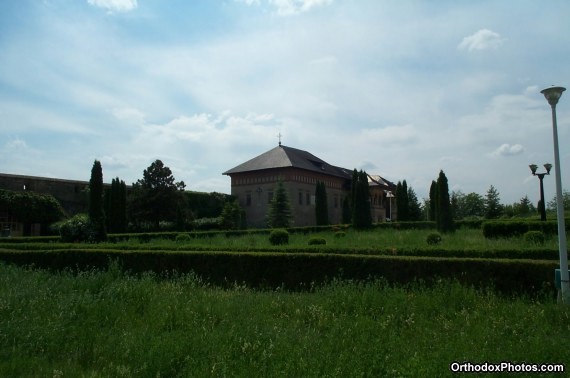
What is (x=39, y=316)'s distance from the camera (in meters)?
6.02

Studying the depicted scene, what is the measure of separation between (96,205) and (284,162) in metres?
23.6

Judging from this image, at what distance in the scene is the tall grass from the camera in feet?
14.8

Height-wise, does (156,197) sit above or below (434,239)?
above

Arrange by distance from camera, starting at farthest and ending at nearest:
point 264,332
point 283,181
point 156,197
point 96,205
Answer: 1. point 283,181
2. point 156,197
3. point 96,205
4. point 264,332

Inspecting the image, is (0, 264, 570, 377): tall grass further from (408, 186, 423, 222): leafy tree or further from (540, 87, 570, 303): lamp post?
(408, 186, 423, 222): leafy tree

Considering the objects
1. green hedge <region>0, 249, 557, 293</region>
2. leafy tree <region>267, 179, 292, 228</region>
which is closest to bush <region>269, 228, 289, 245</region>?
green hedge <region>0, 249, 557, 293</region>

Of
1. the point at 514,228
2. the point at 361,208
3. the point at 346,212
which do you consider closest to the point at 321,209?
the point at 346,212

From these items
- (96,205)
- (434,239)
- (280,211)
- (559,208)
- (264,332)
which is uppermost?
(96,205)

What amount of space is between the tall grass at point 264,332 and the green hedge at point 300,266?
38.4 inches

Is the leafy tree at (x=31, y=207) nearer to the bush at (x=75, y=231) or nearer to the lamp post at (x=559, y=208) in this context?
the bush at (x=75, y=231)

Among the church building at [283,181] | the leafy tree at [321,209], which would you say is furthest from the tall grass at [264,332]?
the church building at [283,181]

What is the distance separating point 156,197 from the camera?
3478cm

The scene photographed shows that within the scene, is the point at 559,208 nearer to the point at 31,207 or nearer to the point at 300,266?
the point at 300,266

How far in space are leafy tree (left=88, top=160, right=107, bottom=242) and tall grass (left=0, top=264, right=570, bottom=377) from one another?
504 inches
